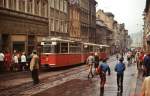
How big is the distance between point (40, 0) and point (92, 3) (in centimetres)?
5540

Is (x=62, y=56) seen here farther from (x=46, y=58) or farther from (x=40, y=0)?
(x=40, y=0)

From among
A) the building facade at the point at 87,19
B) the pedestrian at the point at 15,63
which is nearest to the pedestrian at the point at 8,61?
the pedestrian at the point at 15,63

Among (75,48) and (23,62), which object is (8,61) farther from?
(75,48)

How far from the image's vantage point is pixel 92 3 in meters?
110

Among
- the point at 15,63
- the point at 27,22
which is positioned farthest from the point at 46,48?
the point at 27,22

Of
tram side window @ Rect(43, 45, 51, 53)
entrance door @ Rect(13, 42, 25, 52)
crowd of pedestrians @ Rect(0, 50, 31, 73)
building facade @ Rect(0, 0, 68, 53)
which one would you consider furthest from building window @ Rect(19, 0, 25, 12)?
crowd of pedestrians @ Rect(0, 50, 31, 73)

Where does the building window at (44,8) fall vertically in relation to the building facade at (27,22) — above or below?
above

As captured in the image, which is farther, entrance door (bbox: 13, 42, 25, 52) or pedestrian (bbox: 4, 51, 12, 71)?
entrance door (bbox: 13, 42, 25, 52)

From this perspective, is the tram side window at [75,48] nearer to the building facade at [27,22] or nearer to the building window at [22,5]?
the building facade at [27,22]

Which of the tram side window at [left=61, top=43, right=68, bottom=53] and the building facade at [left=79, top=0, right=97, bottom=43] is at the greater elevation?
the building facade at [left=79, top=0, right=97, bottom=43]

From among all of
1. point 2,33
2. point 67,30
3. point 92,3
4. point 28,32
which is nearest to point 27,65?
point 2,33

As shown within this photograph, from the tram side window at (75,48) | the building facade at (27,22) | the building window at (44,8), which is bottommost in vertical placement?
the tram side window at (75,48)

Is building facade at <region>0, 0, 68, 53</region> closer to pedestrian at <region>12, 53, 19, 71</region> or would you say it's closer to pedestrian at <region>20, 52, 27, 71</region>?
pedestrian at <region>20, 52, 27, 71</region>

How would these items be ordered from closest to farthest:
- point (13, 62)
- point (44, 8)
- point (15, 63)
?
point (13, 62) < point (15, 63) < point (44, 8)
